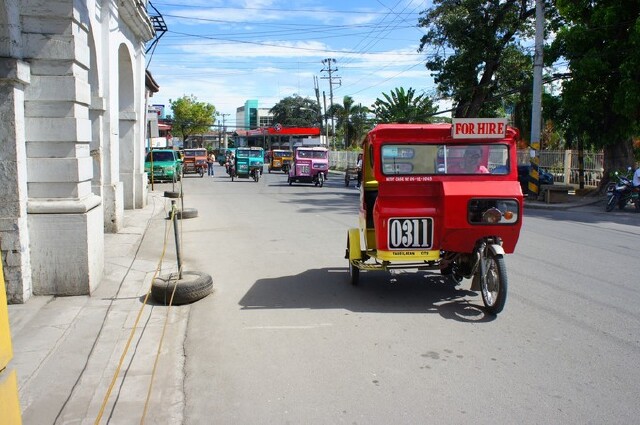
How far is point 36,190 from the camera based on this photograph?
7.22 meters

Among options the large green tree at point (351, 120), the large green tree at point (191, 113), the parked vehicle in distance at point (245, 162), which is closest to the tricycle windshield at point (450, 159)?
the parked vehicle in distance at point (245, 162)

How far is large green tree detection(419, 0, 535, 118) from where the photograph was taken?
29.2 m

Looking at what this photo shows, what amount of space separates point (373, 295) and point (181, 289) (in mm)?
2422

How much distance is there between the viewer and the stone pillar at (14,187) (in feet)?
21.5

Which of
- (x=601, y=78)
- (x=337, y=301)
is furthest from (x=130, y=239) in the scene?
(x=601, y=78)

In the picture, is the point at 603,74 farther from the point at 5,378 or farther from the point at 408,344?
the point at 5,378

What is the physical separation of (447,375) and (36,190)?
5364 mm

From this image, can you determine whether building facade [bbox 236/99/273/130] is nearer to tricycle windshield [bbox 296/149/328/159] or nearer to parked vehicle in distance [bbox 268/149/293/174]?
parked vehicle in distance [bbox 268/149/293/174]

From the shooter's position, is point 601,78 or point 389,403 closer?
point 389,403

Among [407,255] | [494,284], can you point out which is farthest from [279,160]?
[494,284]

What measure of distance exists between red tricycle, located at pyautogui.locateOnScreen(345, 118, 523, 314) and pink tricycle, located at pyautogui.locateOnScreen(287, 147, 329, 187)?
934 inches

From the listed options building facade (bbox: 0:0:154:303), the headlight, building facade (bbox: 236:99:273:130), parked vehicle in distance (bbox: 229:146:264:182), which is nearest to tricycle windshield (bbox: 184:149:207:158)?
parked vehicle in distance (bbox: 229:146:264:182)

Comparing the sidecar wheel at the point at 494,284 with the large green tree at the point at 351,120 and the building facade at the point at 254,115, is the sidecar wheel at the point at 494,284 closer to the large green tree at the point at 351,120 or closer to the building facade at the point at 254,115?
the large green tree at the point at 351,120

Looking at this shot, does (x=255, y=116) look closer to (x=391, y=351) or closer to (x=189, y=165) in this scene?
(x=189, y=165)
